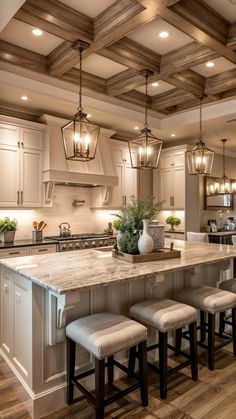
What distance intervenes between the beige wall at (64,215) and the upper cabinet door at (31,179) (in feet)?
1.04

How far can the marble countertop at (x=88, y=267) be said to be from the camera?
6.44 feet

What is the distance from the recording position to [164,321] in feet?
7.22

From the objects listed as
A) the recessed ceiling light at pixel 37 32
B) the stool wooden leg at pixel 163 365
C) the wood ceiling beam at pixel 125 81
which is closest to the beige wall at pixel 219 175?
the wood ceiling beam at pixel 125 81

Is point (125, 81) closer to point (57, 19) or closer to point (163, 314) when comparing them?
point (57, 19)

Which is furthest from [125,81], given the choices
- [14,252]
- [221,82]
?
[14,252]

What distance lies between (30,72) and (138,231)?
8.00 ft

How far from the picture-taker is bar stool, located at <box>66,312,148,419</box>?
6.14 feet

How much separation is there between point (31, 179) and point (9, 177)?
348mm

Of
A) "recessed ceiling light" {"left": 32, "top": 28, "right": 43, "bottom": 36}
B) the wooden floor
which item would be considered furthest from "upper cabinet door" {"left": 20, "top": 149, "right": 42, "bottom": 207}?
the wooden floor

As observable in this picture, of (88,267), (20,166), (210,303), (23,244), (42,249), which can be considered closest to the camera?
(88,267)

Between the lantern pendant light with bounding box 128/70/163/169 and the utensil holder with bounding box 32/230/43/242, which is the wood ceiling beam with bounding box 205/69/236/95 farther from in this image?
the utensil holder with bounding box 32/230/43/242

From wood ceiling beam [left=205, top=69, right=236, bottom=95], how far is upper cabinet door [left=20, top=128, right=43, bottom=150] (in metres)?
2.58

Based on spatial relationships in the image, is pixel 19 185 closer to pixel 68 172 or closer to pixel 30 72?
pixel 68 172

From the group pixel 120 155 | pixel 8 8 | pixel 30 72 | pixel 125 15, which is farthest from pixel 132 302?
pixel 120 155
